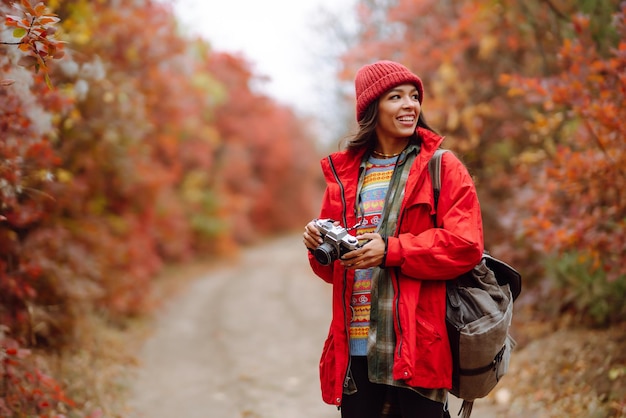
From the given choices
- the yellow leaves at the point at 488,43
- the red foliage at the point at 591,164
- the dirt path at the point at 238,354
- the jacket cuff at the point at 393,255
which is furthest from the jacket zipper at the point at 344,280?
the yellow leaves at the point at 488,43

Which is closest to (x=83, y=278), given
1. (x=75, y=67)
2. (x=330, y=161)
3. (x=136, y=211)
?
(x=75, y=67)

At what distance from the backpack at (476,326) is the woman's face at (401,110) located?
180 mm

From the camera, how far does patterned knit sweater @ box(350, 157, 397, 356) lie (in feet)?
Result: 8.31

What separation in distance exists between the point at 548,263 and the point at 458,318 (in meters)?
4.44

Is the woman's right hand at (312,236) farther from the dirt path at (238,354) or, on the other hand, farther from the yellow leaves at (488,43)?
the yellow leaves at (488,43)

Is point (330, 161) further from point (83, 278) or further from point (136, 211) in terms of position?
point (136, 211)

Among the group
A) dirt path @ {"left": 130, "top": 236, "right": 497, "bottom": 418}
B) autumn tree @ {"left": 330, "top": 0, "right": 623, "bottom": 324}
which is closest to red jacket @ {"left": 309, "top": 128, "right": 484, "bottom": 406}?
autumn tree @ {"left": 330, "top": 0, "right": 623, "bottom": 324}

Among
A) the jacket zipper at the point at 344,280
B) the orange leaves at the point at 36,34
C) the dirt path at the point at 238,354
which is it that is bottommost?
the dirt path at the point at 238,354

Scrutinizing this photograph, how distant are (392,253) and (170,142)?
1222 centimetres

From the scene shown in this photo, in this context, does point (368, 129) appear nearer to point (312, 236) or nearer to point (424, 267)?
point (312, 236)

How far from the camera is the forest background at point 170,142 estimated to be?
4297mm

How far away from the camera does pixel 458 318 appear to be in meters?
2.39

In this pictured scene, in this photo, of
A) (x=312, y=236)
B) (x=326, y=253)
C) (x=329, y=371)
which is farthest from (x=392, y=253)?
(x=329, y=371)

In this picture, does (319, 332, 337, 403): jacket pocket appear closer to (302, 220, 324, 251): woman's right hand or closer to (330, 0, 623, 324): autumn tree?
(302, 220, 324, 251): woman's right hand
